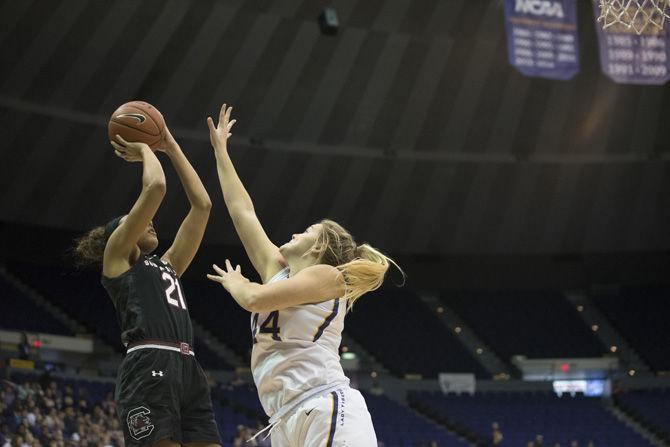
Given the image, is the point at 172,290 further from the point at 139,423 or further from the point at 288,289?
the point at 288,289

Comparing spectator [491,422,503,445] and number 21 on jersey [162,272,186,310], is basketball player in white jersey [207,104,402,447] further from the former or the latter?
spectator [491,422,503,445]

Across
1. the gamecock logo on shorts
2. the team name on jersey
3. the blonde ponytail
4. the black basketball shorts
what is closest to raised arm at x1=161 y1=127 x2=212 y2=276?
the team name on jersey

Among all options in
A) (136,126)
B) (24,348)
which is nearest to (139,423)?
(136,126)

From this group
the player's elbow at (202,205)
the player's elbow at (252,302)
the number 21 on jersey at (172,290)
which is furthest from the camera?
the player's elbow at (202,205)

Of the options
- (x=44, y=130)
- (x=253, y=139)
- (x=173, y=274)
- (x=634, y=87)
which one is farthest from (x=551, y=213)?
(x=173, y=274)

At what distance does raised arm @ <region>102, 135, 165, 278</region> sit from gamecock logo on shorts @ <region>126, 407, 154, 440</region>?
2.38 feet

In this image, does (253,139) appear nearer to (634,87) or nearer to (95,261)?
(634,87)

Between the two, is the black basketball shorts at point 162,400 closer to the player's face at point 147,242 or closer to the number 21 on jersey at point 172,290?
the number 21 on jersey at point 172,290

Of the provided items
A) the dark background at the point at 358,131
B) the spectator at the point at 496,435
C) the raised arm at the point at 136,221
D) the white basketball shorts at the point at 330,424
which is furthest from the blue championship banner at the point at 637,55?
the white basketball shorts at the point at 330,424

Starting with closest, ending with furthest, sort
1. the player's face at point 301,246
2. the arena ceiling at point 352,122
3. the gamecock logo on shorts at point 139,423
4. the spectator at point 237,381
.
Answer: the player's face at point 301,246 < the gamecock logo on shorts at point 139,423 < the arena ceiling at point 352,122 < the spectator at point 237,381

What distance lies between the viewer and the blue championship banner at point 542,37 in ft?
56.4

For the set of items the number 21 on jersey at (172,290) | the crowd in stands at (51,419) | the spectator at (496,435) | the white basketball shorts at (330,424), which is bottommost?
the white basketball shorts at (330,424)

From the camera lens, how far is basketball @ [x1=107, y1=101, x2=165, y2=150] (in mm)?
5238

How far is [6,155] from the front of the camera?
70.3ft
